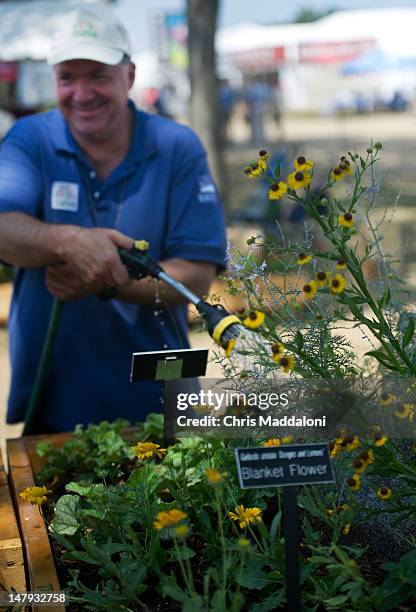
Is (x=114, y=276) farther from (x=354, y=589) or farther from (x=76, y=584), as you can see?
(x=354, y=589)

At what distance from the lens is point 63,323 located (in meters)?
3.09

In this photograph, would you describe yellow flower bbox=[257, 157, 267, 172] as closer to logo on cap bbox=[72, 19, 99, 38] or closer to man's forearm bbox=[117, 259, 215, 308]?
man's forearm bbox=[117, 259, 215, 308]

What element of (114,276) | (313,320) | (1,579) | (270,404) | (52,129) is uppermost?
(52,129)

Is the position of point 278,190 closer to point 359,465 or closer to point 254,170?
point 254,170

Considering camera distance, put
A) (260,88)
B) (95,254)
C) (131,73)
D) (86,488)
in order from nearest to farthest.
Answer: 1. (86,488)
2. (95,254)
3. (131,73)
4. (260,88)

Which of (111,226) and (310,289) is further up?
(111,226)

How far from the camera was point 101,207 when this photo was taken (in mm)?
3045

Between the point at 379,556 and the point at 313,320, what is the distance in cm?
47

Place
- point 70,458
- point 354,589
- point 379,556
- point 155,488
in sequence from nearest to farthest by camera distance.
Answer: point 354,589
point 379,556
point 155,488
point 70,458

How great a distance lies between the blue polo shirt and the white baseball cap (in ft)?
0.87

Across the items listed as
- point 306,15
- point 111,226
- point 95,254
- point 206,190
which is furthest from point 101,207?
point 306,15

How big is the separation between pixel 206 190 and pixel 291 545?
1.76 meters

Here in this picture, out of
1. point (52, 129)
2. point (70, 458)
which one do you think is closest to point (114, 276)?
A: point (70, 458)

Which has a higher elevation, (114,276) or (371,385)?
(114,276)
